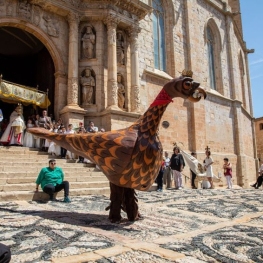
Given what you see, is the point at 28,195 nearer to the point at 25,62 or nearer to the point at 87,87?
the point at 87,87

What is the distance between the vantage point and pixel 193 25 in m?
19.1

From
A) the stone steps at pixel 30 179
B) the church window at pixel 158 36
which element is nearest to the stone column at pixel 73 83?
the stone steps at pixel 30 179

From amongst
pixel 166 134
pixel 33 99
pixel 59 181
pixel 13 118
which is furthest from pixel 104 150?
pixel 166 134

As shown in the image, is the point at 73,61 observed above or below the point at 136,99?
above

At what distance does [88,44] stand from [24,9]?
304cm

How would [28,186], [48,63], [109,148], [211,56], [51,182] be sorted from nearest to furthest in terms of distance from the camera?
[109,148] → [51,182] → [28,186] → [48,63] → [211,56]

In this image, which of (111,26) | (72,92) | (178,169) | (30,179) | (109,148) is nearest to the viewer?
(109,148)

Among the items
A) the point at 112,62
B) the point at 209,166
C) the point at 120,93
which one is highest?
the point at 112,62

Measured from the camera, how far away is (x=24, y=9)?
38.7 feet

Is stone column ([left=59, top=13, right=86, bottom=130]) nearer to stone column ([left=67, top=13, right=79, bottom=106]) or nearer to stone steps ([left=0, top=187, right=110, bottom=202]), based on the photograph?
stone column ([left=67, top=13, right=79, bottom=106])

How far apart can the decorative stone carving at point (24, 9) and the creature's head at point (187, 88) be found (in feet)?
33.6

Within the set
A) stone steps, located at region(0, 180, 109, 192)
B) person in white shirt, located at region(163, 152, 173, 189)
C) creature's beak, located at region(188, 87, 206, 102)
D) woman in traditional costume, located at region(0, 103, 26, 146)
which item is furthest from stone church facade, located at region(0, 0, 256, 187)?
creature's beak, located at region(188, 87, 206, 102)

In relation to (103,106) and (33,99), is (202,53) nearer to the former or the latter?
(103,106)

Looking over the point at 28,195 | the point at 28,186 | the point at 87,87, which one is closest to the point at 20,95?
the point at 87,87
